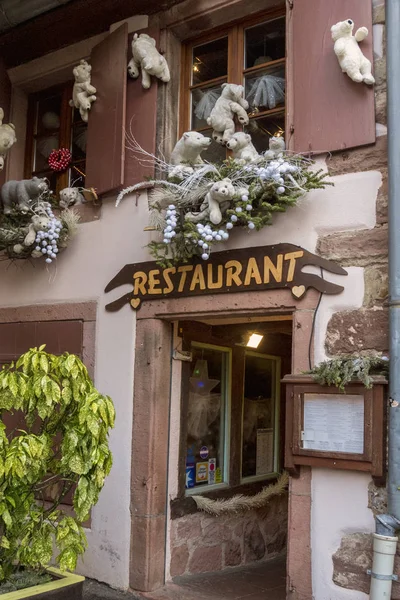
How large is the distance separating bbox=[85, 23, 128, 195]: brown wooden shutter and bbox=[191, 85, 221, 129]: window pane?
58 cm

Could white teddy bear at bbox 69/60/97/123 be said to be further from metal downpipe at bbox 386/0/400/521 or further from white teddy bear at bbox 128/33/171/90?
metal downpipe at bbox 386/0/400/521

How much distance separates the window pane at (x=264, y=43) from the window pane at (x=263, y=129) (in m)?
0.49

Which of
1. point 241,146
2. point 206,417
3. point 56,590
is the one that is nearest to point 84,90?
point 241,146

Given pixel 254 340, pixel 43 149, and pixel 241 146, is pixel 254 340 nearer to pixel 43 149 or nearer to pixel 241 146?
pixel 241 146

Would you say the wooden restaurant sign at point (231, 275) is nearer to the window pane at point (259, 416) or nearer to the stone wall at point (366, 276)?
the stone wall at point (366, 276)

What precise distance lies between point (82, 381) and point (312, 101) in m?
2.37

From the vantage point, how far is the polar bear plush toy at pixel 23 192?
590cm

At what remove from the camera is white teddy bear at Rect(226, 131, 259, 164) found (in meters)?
4.95

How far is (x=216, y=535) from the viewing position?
578cm

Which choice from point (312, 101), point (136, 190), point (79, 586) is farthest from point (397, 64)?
point (79, 586)

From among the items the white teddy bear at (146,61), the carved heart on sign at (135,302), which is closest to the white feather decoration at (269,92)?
the white teddy bear at (146,61)

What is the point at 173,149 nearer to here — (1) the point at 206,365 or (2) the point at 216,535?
(1) the point at 206,365

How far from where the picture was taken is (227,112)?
17.0 ft

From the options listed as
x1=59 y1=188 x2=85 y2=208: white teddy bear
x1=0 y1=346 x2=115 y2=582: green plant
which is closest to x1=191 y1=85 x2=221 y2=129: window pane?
x1=59 y1=188 x2=85 y2=208: white teddy bear
